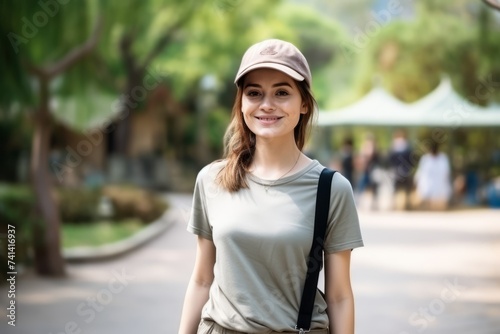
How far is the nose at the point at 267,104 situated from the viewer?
2080mm

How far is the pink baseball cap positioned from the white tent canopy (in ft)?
62.8

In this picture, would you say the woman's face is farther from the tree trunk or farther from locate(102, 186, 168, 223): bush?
locate(102, 186, 168, 223): bush

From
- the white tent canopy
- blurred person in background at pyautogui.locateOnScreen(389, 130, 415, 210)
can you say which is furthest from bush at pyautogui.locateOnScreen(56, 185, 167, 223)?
the white tent canopy

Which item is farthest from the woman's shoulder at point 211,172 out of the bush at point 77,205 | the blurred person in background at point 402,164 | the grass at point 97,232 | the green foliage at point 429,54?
the green foliage at point 429,54

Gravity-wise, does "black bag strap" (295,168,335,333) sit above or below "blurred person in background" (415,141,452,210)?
above

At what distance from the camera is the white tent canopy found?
20.7 m

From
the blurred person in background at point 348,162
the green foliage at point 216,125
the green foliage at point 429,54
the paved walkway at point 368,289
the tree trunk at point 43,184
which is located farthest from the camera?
the green foliage at point 216,125

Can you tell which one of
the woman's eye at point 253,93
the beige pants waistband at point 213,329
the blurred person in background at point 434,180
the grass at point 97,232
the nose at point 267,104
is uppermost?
the woman's eye at point 253,93

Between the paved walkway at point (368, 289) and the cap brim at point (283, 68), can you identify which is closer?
the cap brim at point (283, 68)

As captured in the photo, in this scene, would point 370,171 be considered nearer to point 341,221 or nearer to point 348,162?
point 348,162

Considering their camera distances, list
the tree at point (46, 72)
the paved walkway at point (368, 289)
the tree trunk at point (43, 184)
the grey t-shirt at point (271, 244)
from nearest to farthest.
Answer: the grey t-shirt at point (271, 244) < the paved walkway at point (368, 289) < the tree at point (46, 72) < the tree trunk at point (43, 184)

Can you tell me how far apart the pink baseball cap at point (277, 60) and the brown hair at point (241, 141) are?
0.17 ft

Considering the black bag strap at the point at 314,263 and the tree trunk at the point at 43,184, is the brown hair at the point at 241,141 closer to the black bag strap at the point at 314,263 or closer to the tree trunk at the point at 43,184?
the black bag strap at the point at 314,263

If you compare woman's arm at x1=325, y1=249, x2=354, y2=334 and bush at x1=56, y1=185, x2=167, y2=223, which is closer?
woman's arm at x1=325, y1=249, x2=354, y2=334
